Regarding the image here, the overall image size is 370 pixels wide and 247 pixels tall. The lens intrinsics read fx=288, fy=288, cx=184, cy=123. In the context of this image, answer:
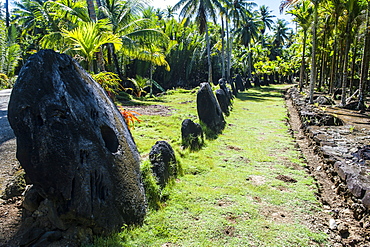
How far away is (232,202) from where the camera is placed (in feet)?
16.4

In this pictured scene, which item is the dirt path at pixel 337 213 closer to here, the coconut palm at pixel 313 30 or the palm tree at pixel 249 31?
the coconut palm at pixel 313 30

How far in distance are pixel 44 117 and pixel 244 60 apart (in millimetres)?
47473

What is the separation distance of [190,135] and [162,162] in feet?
9.20

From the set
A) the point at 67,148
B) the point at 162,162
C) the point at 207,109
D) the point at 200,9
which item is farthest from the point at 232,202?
the point at 200,9

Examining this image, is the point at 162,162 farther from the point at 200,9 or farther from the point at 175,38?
the point at 175,38

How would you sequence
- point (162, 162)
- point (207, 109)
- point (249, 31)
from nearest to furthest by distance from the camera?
point (162, 162) < point (207, 109) < point (249, 31)

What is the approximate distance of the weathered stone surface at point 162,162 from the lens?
16.4ft


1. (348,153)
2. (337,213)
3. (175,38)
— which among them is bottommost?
(337,213)

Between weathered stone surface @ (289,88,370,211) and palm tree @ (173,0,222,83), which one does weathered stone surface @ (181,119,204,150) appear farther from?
palm tree @ (173,0,222,83)

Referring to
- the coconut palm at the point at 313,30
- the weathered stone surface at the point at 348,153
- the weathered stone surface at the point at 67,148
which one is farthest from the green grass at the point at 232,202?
the coconut palm at the point at 313,30

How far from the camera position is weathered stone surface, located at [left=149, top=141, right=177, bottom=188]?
500 cm

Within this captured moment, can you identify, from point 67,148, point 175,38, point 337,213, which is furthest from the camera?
point 175,38

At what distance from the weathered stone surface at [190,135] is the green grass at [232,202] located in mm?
211

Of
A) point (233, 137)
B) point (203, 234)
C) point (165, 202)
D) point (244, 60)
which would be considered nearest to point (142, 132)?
point (233, 137)
